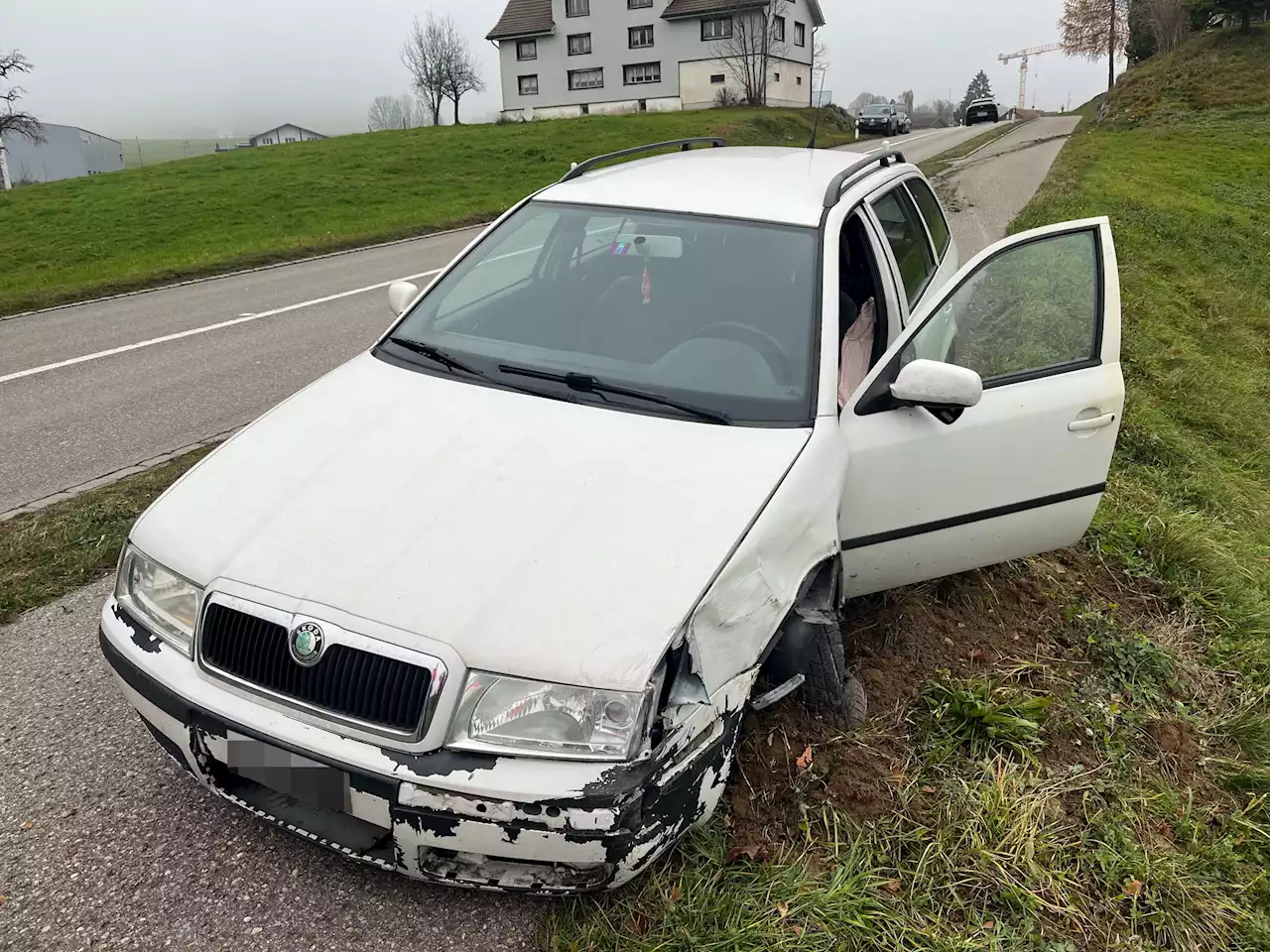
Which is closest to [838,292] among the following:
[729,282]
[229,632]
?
[729,282]

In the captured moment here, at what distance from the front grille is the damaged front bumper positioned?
6cm

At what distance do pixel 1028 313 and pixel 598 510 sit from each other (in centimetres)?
200

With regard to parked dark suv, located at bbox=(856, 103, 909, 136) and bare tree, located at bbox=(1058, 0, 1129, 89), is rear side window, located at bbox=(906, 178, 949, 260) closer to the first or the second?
A: parked dark suv, located at bbox=(856, 103, 909, 136)

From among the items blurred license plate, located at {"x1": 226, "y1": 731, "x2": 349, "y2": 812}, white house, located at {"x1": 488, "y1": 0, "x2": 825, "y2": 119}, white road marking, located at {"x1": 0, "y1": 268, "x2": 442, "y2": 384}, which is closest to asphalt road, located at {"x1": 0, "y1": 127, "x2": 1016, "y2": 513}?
white road marking, located at {"x1": 0, "y1": 268, "x2": 442, "y2": 384}

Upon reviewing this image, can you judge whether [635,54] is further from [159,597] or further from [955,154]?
[159,597]

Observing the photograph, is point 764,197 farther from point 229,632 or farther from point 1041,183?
point 1041,183

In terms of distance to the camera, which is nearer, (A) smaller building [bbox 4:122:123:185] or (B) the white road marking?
(B) the white road marking

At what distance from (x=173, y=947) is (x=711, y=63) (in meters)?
51.8

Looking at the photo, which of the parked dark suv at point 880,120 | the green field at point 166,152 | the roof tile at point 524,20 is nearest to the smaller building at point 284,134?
the green field at point 166,152

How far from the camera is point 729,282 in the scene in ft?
10.5

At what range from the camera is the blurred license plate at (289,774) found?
6.74 feet

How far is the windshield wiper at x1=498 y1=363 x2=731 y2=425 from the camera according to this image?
276cm

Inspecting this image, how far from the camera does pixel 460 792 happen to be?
197cm

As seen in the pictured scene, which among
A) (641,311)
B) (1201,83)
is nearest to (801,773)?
(641,311)
